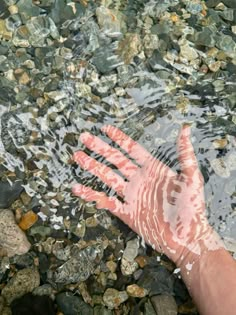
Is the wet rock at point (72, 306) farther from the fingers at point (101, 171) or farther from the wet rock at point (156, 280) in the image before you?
the fingers at point (101, 171)

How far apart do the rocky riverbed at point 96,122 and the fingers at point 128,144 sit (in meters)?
0.05

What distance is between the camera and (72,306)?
3.32 m

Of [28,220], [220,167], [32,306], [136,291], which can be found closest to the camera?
[32,306]

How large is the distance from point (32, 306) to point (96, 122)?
130cm

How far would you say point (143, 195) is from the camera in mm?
3533

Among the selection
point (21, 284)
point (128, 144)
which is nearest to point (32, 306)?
point (21, 284)

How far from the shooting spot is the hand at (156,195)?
3.46m

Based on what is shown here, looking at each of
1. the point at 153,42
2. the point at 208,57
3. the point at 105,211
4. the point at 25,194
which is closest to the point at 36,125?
the point at 25,194

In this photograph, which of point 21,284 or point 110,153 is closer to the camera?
point 21,284

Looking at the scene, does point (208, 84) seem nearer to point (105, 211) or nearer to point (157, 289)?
point (105, 211)

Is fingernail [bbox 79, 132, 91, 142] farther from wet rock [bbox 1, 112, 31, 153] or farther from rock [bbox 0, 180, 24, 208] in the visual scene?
rock [bbox 0, 180, 24, 208]

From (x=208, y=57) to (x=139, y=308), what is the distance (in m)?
1.88

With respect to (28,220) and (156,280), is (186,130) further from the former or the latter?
(28,220)

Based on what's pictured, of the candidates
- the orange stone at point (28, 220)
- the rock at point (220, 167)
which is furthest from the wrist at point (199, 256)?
the orange stone at point (28, 220)
